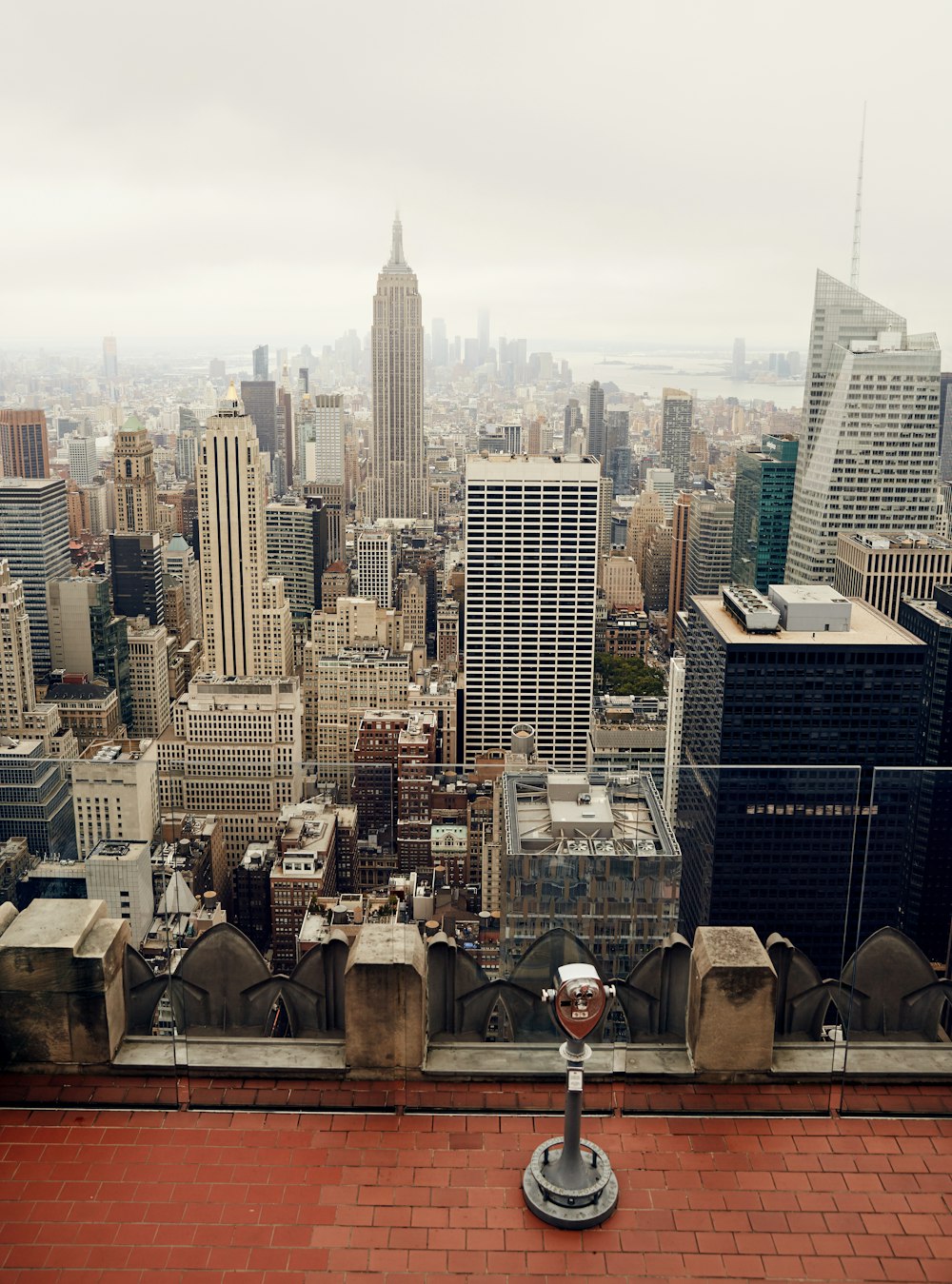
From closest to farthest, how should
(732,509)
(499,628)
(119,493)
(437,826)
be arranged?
1. (437,826)
2. (499,628)
3. (732,509)
4. (119,493)

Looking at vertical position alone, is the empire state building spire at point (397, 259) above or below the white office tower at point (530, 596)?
above

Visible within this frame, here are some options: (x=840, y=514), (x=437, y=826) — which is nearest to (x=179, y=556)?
(x=840, y=514)

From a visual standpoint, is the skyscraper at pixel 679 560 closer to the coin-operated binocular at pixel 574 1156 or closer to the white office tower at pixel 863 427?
the white office tower at pixel 863 427

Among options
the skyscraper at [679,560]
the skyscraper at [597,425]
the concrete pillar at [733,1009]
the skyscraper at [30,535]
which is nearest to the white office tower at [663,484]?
the skyscraper at [597,425]

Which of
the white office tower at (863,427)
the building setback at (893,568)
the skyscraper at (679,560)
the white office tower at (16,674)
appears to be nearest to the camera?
the building setback at (893,568)

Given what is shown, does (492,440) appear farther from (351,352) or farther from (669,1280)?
(669,1280)

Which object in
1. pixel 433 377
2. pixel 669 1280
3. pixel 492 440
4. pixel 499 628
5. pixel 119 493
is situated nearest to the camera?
pixel 669 1280

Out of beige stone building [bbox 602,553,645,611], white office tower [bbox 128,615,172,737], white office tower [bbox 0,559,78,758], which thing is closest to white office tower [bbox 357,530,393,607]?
white office tower [bbox 128,615,172,737]

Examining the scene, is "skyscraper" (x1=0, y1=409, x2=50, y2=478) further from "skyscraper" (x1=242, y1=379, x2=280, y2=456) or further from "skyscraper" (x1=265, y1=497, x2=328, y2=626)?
"skyscraper" (x1=242, y1=379, x2=280, y2=456)
